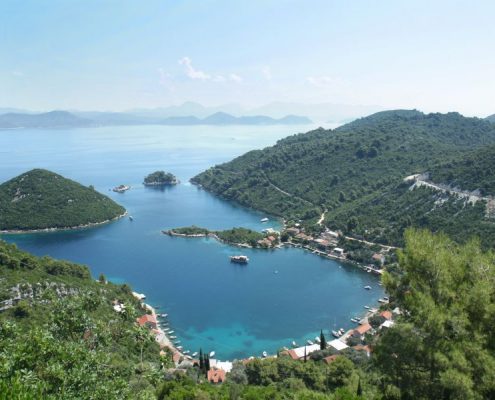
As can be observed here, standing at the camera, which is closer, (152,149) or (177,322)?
(177,322)

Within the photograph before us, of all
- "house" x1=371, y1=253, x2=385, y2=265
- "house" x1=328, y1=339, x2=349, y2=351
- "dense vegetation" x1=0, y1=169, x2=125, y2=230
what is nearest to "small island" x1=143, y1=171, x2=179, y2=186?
"dense vegetation" x1=0, y1=169, x2=125, y2=230

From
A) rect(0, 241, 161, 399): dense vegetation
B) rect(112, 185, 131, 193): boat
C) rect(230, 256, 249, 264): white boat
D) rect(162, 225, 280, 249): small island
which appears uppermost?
rect(0, 241, 161, 399): dense vegetation

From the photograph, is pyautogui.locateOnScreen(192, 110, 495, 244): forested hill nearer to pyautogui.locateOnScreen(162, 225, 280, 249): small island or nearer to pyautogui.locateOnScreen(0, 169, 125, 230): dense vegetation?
pyautogui.locateOnScreen(162, 225, 280, 249): small island

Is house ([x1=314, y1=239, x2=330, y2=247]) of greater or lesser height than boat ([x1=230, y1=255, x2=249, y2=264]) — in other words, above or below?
above

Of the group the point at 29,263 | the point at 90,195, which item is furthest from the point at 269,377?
the point at 90,195

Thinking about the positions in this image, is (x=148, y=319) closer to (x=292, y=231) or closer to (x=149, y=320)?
(x=149, y=320)

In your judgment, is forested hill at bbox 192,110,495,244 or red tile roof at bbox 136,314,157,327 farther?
forested hill at bbox 192,110,495,244

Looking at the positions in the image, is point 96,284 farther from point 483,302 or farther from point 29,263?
point 483,302
